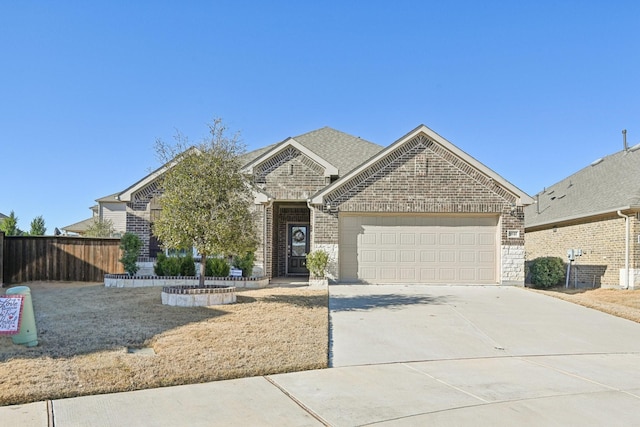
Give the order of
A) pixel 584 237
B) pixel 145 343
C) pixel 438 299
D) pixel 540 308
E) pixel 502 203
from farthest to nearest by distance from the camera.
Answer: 1. pixel 584 237
2. pixel 502 203
3. pixel 438 299
4. pixel 540 308
5. pixel 145 343

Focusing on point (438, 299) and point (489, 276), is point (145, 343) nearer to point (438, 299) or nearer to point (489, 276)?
point (438, 299)

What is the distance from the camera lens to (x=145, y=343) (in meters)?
7.77

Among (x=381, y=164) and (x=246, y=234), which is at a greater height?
(x=381, y=164)

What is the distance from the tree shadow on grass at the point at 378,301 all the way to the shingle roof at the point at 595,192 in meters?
8.68

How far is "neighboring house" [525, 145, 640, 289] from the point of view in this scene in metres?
17.4

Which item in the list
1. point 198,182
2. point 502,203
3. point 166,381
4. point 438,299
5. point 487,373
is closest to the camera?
point 166,381

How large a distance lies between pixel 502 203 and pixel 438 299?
521 cm

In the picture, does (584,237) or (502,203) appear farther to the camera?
(584,237)

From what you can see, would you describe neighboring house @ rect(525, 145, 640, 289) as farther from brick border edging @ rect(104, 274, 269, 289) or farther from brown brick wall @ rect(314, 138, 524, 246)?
brick border edging @ rect(104, 274, 269, 289)

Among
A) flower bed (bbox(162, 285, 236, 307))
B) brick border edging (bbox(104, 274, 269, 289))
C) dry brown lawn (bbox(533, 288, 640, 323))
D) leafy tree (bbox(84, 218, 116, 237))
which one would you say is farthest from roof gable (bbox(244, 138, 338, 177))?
leafy tree (bbox(84, 218, 116, 237))

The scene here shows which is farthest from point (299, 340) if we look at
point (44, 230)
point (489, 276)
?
point (44, 230)

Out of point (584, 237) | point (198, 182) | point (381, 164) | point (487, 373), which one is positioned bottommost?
point (487, 373)

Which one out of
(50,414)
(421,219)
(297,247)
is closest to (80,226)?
(297,247)

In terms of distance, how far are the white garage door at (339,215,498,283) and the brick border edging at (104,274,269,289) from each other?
10.9 ft
